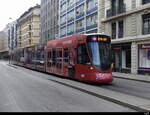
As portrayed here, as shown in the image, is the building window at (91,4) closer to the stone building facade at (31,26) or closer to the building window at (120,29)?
the building window at (120,29)

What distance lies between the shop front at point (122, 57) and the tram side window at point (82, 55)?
1629 cm

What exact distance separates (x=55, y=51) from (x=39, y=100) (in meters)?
13.9

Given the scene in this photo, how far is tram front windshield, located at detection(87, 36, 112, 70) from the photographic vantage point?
16797mm

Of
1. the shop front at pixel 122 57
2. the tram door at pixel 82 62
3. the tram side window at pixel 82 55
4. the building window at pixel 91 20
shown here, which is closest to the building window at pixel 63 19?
the building window at pixel 91 20

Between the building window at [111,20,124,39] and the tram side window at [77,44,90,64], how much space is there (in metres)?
18.0

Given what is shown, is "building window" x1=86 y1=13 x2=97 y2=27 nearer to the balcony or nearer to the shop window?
the balcony

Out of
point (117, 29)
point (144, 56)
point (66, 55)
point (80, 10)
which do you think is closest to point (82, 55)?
point (66, 55)

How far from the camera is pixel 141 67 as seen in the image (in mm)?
31172

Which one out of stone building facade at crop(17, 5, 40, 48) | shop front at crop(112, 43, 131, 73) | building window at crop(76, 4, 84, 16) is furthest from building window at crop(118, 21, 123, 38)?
stone building facade at crop(17, 5, 40, 48)

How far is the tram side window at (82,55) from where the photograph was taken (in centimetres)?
1727

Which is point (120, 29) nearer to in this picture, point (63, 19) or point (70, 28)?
point (70, 28)

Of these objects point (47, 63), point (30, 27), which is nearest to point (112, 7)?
point (47, 63)

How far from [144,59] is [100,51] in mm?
15612

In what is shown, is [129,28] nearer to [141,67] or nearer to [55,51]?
[141,67]
